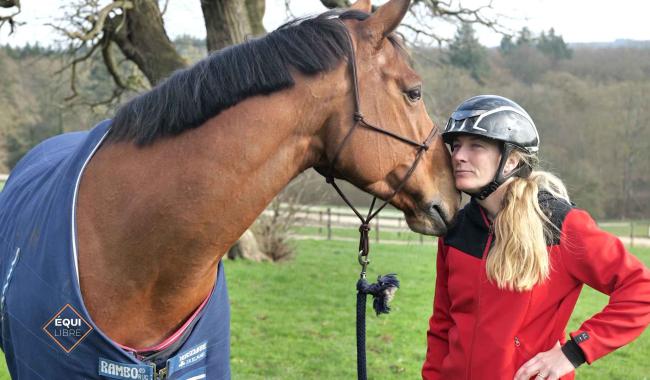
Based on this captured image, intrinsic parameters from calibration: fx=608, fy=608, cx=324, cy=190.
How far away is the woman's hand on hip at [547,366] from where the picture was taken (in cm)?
212

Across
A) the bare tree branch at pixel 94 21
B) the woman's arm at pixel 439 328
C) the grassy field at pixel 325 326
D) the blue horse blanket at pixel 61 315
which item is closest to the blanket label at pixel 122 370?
the blue horse blanket at pixel 61 315

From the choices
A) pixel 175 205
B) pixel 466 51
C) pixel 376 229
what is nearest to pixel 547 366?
pixel 175 205

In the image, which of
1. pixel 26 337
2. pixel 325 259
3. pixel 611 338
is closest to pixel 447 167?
pixel 611 338

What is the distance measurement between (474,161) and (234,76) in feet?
3.28

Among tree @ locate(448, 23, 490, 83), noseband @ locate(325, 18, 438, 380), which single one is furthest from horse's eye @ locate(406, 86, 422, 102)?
tree @ locate(448, 23, 490, 83)

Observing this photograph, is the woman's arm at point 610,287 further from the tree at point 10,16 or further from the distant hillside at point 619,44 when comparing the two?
the distant hillside at point 619,44

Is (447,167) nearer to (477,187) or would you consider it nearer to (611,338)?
→ (477,187)

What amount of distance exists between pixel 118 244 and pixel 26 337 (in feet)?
1.53

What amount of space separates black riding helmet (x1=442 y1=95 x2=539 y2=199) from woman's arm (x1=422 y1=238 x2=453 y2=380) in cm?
40

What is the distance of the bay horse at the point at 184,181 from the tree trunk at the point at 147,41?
8.93 meters

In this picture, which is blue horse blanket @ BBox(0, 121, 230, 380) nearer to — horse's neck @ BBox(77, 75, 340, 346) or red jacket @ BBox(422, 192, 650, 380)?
horse's neck @ BBox(77, 75, 340, 346)

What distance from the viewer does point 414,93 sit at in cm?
227

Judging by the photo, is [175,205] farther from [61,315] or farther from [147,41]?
[147,41]

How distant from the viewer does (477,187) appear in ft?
7.80
